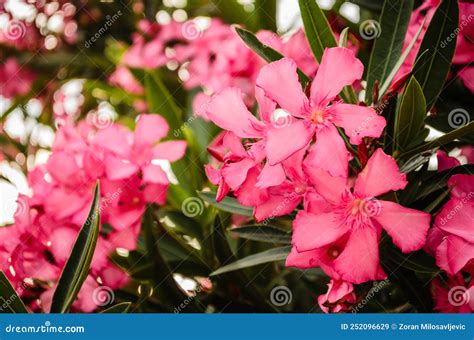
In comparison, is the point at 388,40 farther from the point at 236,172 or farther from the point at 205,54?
the point at 205,54

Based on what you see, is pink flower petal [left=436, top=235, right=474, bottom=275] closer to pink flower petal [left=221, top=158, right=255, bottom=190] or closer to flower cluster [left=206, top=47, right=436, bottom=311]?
flower cluster [left=206, top=47, right=436, bottom=311]

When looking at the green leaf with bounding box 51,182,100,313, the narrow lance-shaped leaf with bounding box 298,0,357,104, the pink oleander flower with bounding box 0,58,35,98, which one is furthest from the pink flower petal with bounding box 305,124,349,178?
the pink oleander flower with bounding box 0,58,35,98

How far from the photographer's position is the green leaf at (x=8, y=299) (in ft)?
3.19

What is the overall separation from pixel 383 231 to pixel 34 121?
1.35 metres

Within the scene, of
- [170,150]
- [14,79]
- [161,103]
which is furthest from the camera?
[14,79]

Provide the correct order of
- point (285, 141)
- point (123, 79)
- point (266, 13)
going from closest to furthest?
point (285, 141) < point (266, 13) < point (123, 79)

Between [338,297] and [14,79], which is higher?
[338,297]

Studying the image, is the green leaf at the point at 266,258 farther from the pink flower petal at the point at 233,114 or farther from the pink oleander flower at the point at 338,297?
the pink flower petal at the point at 233,114

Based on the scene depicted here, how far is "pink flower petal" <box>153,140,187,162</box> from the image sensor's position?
4.11ft

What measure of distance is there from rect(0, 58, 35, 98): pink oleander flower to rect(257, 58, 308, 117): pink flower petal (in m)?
1.46

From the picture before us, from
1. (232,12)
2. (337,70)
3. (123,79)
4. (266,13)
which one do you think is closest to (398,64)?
(337,70)

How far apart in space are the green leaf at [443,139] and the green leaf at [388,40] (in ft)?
0.39

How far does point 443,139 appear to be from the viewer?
0.88 metres

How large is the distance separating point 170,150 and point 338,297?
0.53m
